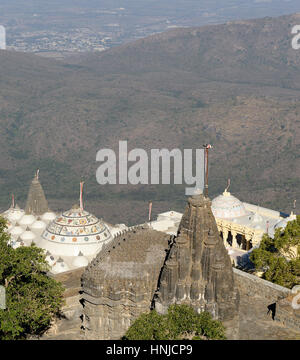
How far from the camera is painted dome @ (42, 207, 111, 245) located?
52938mm

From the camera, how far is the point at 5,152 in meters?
192

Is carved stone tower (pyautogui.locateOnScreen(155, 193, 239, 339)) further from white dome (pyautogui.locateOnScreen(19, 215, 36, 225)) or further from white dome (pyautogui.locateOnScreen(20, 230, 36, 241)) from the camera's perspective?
white dome (pyautogui.locateOnScreen(19, 215, 36, 225))

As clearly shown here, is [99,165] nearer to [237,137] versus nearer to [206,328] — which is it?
[237,137]

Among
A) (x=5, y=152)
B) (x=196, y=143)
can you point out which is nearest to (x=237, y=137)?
(x=196, y=143)

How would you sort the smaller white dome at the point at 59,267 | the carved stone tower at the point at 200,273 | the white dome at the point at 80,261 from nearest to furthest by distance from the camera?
1. the carved stone tower at the point at 200,273
2. the smaller white dome at the point at 59,267
3. the white dome at the point at 80,261

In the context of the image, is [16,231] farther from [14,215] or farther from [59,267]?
[59,267]

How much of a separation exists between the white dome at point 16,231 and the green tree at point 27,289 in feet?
66.6

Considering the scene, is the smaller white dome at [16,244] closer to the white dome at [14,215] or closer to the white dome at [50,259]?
the white dome at [50,259]

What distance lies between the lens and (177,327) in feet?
106

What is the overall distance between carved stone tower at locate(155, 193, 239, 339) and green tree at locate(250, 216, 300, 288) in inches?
235

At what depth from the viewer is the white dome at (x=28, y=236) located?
57.2 meters

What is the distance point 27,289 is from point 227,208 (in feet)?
96.8

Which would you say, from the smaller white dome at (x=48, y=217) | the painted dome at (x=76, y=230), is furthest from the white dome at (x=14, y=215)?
the painted dome at (x=76, y=230)

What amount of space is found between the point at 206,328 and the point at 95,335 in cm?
847
